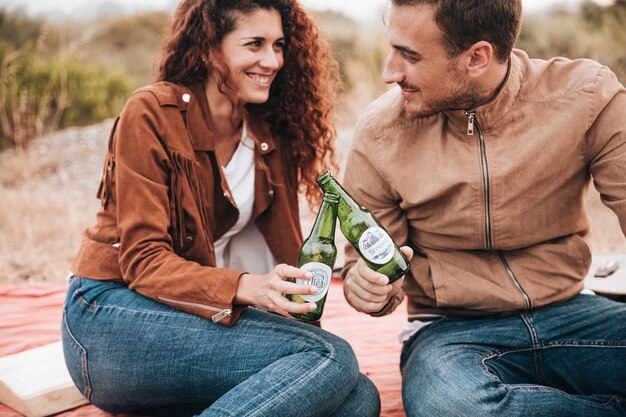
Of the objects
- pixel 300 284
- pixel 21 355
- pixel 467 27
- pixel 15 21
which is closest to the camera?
pixel 300 284

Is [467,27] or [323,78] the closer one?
[467,27]

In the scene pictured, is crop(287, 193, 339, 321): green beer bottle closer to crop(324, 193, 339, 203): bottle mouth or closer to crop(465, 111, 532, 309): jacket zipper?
crop(324, 193, 339, 203): bottle mouth

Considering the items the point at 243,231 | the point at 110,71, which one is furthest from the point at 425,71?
the point at 110,71

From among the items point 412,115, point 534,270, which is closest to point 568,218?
point 534,270

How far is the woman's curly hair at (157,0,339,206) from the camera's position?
120 inches

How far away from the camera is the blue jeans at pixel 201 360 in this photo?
2.46 m

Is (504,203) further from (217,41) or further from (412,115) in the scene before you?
(217,41)

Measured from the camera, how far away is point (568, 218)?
9.23ft

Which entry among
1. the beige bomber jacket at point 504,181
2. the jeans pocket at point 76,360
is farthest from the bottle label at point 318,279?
the jeans pocket at point 76,360

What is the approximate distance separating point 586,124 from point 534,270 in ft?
1.85

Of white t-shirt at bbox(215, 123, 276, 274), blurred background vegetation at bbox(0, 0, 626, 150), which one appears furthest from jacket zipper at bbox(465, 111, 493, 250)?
blurred background vegetation at bbox(0, 0, 626, 150)

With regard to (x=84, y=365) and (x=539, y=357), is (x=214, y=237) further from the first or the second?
(x=539, y=357)

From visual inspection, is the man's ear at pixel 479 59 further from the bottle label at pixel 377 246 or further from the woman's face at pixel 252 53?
the woman's face at pixel 252 53

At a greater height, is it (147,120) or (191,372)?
(147,120)
